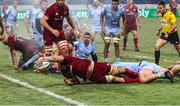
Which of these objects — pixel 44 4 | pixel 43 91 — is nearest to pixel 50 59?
pixel 43 91

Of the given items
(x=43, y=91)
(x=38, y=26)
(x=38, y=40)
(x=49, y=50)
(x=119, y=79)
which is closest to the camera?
(x=43, y=91)

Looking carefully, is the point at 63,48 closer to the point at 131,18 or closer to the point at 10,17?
the point at 131,18

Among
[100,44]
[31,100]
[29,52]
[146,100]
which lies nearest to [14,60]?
[29,52]

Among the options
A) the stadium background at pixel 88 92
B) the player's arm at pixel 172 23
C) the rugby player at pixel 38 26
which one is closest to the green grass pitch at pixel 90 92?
the stadium background at pixel 88 92

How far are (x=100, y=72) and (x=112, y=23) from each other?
4.85 meters

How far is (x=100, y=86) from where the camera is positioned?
1054cm

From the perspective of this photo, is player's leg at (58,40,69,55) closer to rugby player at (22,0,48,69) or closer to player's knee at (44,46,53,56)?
player's knee at (44,46,53,56)

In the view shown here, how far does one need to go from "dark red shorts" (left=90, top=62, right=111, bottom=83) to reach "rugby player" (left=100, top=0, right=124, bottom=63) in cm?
439

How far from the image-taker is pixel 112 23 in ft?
50.3

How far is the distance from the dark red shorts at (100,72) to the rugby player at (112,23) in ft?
14.4

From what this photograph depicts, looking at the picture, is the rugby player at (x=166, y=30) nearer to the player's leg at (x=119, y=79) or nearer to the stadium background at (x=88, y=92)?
the stadium background at (x=88, y=92)

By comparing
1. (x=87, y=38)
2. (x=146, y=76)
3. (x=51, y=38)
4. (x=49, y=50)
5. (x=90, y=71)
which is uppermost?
(x=51, y=38)

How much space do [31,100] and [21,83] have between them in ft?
6.82

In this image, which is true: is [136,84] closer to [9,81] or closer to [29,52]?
[9,81]
